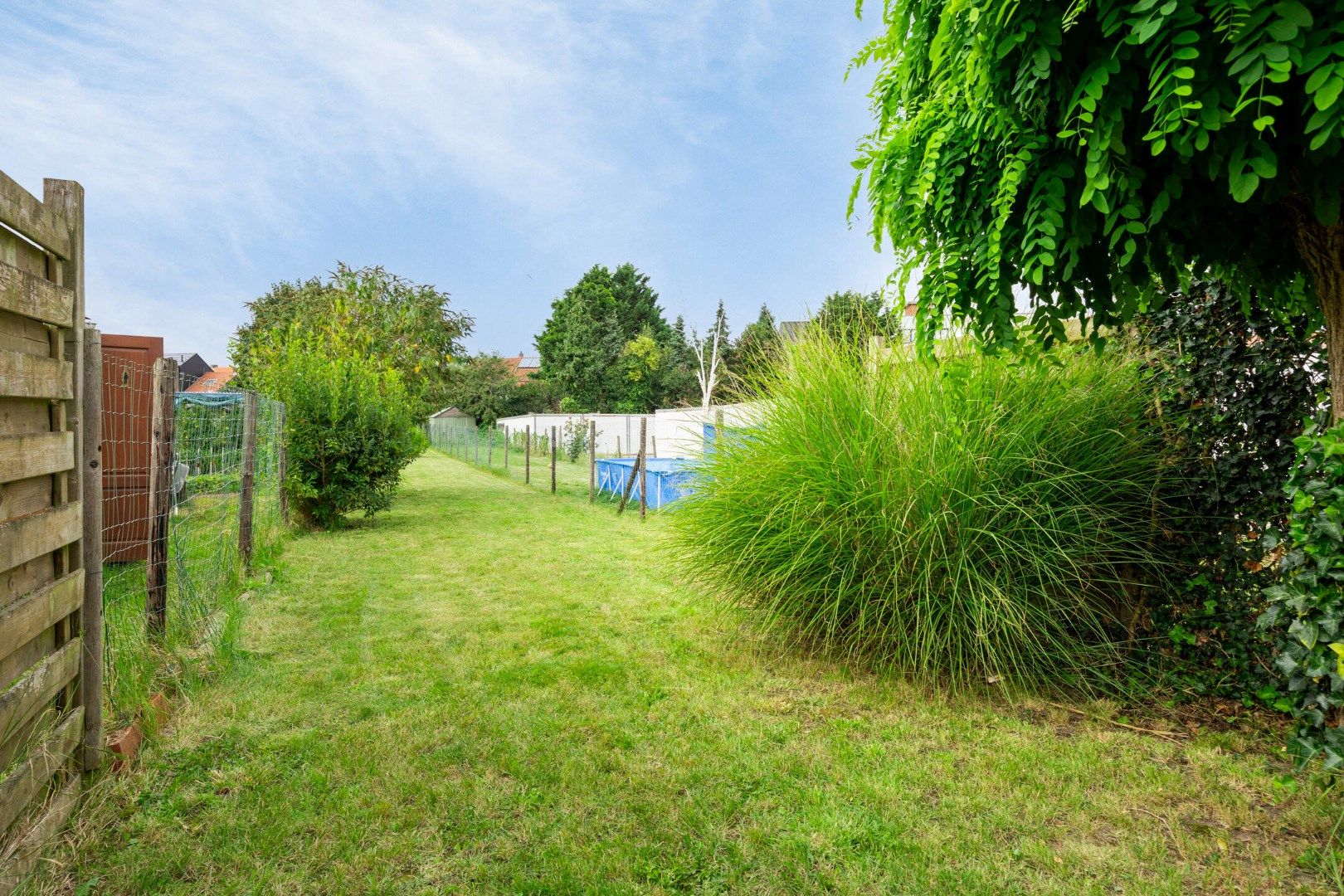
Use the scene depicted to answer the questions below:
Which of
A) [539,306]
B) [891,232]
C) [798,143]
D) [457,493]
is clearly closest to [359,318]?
[457,493]

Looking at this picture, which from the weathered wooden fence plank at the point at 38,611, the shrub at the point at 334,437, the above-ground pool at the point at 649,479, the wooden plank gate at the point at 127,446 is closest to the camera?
the weathered wooden fence plank at the point at 38,611

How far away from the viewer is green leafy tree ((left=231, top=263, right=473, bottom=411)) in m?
15.6

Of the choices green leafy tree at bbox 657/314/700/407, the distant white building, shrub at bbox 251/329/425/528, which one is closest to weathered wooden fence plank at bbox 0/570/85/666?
shrub at bbox 251/329/425/528

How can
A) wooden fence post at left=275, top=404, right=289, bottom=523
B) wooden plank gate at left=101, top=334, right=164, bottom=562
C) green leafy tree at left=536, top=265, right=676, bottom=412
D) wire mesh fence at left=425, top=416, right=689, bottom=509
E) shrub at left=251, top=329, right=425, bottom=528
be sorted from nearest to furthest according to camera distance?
wooden plank gate at left=101, top=334, right=164, bottom=562 → wooden fence post at left=275, top=404, right=289, bottom=523 → shrub at left=251, top=329, right=425, bottom=528 → wire mesh fence at left=425, top=416, right=689, bottom=509 → green leafy tree at left=536, top=265, right=676, bottom=412

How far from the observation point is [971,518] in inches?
137

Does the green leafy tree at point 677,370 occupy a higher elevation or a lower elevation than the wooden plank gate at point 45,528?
higher

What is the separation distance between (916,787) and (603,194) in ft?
99.6

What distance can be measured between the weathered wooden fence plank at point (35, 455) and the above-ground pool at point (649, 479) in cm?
772

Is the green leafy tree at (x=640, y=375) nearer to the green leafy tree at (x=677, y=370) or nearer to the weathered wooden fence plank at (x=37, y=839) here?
the green leafy tree at (x=677, y=370)

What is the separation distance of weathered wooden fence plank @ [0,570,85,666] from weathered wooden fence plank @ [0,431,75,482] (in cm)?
34

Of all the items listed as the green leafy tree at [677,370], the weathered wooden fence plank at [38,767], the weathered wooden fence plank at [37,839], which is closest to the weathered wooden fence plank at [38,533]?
the weathered wooden fence plank at [38,767]

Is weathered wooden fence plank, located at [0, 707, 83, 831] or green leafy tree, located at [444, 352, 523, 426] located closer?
weathered wooden fence plank, located at [0, 707, 83, 831]

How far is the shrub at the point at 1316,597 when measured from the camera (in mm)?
2127

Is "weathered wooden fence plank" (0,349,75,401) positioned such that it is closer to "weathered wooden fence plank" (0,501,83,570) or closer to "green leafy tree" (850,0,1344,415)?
"weathered wooden fence plank" (0,501,83,570)
